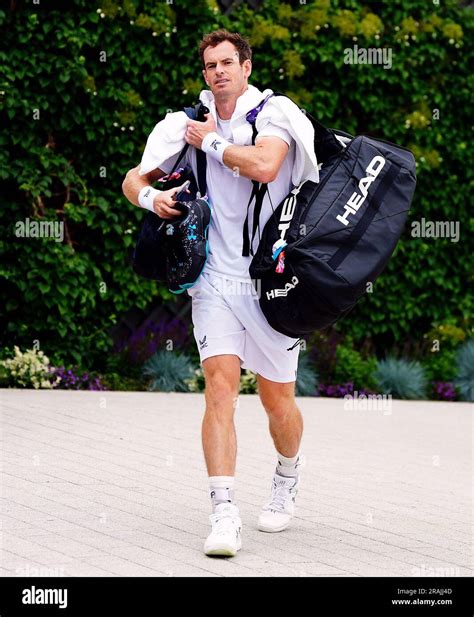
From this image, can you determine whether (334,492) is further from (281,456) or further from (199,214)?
(199,214)

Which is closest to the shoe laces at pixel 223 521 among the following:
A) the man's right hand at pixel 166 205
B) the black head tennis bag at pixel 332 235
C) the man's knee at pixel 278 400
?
the man's knee at pixel 278 400

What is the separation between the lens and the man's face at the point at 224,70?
5207 mm

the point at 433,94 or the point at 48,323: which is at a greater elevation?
the point at 433,94

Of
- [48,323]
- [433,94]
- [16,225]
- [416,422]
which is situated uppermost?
[433,94]

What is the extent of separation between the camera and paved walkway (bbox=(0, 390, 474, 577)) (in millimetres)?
4828

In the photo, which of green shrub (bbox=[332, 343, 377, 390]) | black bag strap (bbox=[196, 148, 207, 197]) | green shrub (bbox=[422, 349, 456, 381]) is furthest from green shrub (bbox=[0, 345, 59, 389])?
black bag strap (bbox=[196, 148, 207, 197])

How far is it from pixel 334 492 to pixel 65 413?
7.69 feet

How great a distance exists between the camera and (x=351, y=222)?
503cm

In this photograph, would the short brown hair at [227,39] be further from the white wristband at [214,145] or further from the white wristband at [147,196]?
the white wristband at [147,196]

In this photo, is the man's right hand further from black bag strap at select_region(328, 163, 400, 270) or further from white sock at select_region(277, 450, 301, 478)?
white sock at select_region(277, 450, 301, 478)

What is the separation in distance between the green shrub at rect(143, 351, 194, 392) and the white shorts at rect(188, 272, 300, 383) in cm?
465

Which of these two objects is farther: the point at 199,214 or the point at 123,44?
the point at 123,44
